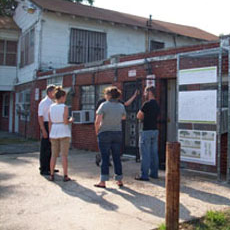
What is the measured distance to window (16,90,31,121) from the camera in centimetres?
1631

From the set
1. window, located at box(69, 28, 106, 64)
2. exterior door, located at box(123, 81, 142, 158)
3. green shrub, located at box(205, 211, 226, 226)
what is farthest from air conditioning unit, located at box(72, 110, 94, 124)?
green shrub, located at box(205, 211, 226, 226)

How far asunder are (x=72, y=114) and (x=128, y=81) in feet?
9.42

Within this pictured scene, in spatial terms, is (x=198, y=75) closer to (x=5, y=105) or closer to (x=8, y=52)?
(x=8, y=52)

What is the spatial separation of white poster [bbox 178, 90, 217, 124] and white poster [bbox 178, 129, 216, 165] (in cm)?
26

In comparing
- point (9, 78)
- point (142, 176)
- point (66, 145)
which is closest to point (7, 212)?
point (66, 145)

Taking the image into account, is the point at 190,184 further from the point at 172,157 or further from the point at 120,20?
the point at 120,20

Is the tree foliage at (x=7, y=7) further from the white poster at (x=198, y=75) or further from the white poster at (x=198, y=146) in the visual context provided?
the white poster at (x=198, y=146)

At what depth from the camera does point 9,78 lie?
18.8 meters

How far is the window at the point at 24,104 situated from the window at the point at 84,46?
Result: 9.99 ft

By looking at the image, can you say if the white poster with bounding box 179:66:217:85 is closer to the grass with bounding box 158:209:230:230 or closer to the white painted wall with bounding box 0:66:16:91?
the grass with bounding box 158:209:230:230

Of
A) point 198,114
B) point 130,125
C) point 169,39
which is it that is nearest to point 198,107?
point 198,114

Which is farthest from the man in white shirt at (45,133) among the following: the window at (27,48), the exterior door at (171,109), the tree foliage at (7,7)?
the tree foliage at (7,7)

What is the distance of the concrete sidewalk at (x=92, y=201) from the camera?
4.12 metres

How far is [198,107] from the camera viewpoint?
6.66 meters
